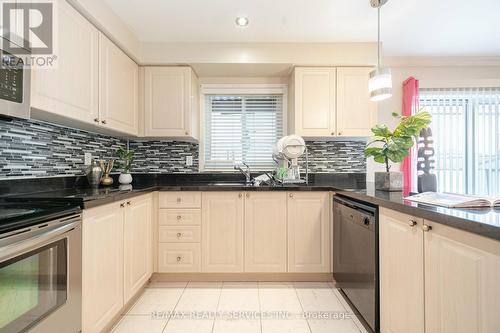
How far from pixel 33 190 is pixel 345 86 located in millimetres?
2831

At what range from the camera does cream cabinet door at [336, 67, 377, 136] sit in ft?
8.39

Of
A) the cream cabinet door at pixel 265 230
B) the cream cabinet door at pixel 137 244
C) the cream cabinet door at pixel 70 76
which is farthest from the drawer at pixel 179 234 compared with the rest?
the cream cabinet door at pixel 70 76

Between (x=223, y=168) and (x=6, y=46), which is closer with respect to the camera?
(x=6, y=46)

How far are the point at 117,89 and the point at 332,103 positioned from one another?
2.10m

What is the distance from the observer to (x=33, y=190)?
5.33 ft

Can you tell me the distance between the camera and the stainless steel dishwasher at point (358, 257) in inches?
57.7

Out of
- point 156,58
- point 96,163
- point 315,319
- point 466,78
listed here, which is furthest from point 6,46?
point 466,78

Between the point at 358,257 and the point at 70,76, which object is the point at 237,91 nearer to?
the point at 70,76

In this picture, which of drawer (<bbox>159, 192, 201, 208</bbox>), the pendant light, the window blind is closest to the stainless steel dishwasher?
the pendant light

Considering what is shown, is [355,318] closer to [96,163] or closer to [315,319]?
[315,319]

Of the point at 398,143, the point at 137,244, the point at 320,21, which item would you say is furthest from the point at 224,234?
the point at 320,21

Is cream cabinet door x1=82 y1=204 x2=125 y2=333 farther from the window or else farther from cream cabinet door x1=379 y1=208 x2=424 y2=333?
the window

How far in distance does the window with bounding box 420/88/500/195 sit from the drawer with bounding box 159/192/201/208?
2858mm

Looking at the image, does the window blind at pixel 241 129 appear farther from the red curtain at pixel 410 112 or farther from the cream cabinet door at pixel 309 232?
the red curtain at pixel 410 112
